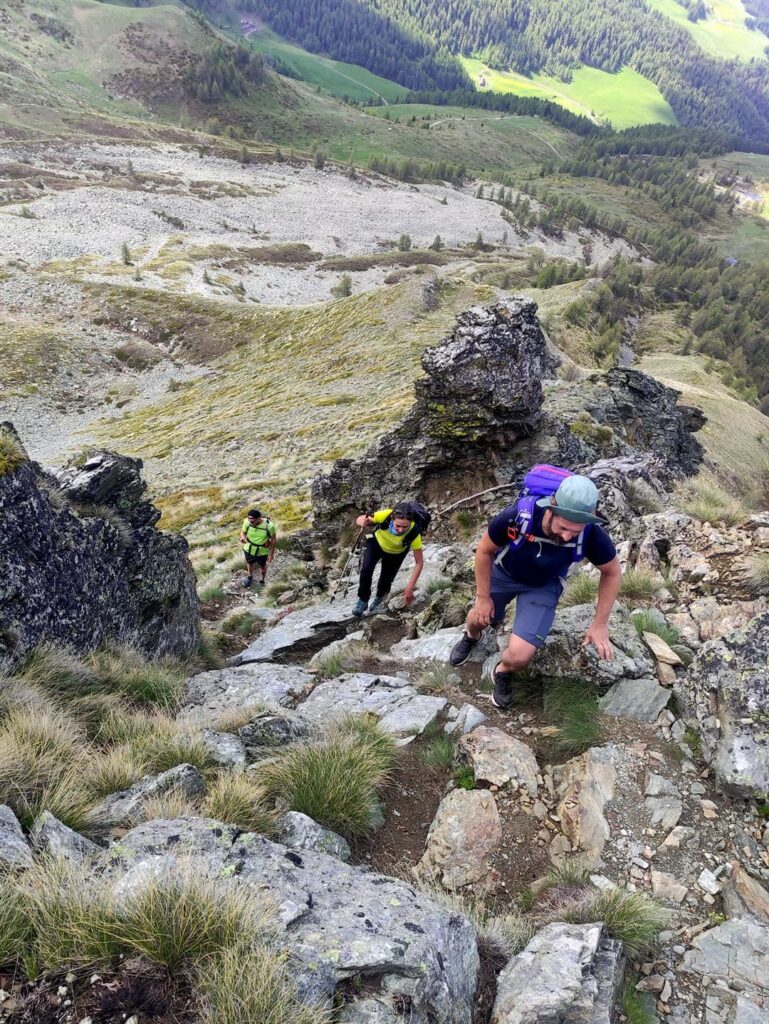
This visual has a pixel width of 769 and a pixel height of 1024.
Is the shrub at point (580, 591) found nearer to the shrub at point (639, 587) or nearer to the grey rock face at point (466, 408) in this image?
the shrub at point (639, 587)

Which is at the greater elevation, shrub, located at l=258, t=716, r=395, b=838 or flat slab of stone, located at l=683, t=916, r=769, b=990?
flat slab of stone, located at l=683, t=916, r=769, b=990

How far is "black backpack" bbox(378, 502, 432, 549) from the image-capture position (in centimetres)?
925

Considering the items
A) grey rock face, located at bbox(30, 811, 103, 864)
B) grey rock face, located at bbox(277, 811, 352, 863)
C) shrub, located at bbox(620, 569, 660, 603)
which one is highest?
shrub, located at bbox(620, 569, 660, 603)

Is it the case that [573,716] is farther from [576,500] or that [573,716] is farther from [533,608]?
[576,500]

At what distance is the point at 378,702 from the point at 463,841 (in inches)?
93.3

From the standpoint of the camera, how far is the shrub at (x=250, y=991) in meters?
2.42

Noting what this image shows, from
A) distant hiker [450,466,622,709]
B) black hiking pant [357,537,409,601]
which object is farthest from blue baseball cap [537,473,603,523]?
black hiking pant [357,537,409,601]

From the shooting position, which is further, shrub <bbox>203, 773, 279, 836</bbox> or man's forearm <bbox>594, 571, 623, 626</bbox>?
man's forearm <bbox>594, 571, 623, 626</bbox>

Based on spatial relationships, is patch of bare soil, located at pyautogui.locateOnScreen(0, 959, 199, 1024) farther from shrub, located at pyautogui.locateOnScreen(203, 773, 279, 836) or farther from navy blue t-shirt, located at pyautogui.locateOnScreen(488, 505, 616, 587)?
navy blue t-shirt, located at pyautogui.locateOnScreen(488, 505, 616, 587)

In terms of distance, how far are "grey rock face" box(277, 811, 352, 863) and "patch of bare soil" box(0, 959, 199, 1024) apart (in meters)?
1.43

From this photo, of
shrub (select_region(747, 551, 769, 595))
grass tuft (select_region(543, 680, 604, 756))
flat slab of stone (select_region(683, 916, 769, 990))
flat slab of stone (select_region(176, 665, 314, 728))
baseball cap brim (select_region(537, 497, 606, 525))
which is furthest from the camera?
shrub (select_region(747, 551, 769, 595))

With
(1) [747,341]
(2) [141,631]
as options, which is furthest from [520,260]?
(2) [141,631]

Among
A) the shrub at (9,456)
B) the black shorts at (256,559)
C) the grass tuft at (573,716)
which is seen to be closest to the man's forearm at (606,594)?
the grass tuft at (573,716)

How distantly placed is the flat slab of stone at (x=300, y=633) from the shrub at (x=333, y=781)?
14.8ft
